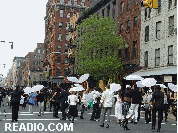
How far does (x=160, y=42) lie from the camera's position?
31578 millimetres

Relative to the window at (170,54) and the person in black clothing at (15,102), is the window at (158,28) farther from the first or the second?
the person in black clothing at (15,102)

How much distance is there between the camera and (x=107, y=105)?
13.3 meters

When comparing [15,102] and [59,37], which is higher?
[59,37]

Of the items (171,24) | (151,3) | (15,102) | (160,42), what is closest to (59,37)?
(160,42)

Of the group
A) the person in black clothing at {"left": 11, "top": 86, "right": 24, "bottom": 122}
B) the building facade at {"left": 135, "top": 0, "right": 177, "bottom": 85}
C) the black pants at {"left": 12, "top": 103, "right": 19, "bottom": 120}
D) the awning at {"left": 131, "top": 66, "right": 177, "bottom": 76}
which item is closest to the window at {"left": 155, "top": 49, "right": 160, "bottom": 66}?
the building facade at {"left": 135, "top": 0, "right": 177, "bottom": 85}

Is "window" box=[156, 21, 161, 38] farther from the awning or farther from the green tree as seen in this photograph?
the green tree

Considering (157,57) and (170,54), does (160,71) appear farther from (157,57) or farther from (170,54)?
(157,57)

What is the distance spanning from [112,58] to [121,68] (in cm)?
301

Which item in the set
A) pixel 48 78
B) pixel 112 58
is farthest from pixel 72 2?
pixel 112 58

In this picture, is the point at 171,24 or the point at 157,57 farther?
the point at 157,57

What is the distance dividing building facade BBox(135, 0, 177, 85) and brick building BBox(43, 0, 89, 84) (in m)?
41.6

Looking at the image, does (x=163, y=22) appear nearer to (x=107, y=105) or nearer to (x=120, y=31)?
(x=120, y=31)

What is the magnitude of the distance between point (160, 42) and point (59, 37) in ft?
156

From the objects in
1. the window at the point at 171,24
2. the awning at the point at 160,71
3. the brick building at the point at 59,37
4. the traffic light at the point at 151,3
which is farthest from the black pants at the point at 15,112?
the brick building at the point at 59,37
